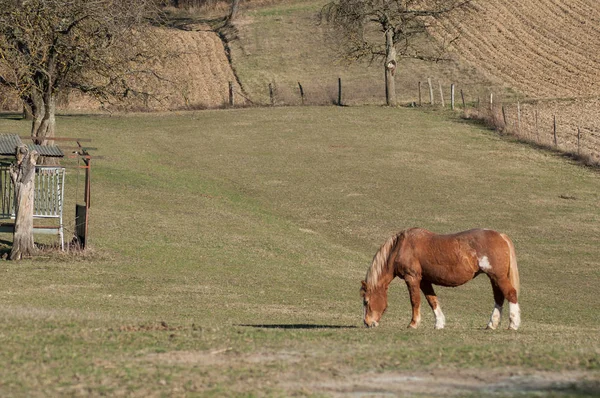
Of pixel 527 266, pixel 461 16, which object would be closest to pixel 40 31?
pixel 527 266

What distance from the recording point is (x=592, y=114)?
56562 mm

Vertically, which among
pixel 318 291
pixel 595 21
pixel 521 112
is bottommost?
pixel 318 291

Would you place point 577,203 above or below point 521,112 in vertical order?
below

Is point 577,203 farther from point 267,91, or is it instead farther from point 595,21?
point 595,21

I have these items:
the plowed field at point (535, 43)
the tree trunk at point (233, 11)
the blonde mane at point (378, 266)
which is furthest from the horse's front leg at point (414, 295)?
the tree trunk at point (233, 11)

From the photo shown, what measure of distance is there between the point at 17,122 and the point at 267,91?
24130 mm

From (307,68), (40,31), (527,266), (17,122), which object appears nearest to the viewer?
(527,266)

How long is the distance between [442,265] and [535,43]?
2555 inches

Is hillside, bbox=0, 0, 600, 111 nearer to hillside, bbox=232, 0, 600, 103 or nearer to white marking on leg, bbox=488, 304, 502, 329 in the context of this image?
hillside, bbox=232, 0, 600, 103

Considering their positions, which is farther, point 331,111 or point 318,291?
point 331,111

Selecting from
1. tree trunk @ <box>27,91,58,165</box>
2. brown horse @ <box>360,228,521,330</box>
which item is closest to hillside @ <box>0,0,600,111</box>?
tree trunk @ <box>27,91,58,165</box>

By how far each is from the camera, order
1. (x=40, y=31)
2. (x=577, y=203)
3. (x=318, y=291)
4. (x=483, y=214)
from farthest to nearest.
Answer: (x=577, y=203)
(x=483, y=214)
(x=40, y=31)
(x=318, y=291)

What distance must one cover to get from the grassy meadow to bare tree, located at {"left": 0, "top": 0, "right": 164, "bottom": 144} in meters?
4.52

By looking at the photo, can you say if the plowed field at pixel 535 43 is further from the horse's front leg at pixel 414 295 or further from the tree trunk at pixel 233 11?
the horse's front leg at pixel 414 295
